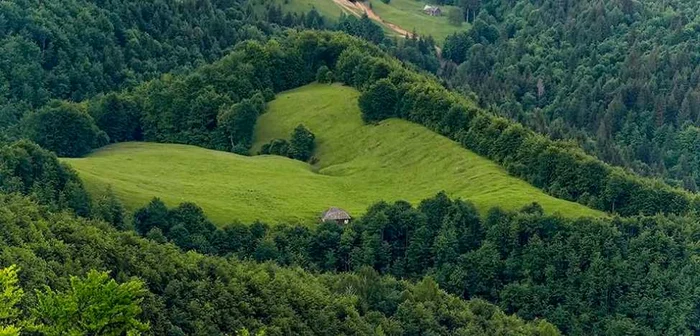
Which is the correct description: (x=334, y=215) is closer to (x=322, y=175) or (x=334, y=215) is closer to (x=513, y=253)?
(x=513, y=253)

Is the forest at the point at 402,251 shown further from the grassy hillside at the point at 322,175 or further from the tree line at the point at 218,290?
the grassy hillside at the point at 322,175

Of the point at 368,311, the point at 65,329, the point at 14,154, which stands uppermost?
the point at 65,329

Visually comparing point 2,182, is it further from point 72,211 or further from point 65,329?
point 65,329

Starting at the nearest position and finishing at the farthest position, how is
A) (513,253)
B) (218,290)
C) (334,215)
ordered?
(218,290)
(513,253)
(334,215)

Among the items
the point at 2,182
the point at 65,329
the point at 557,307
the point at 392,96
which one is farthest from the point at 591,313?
the point at 65,329

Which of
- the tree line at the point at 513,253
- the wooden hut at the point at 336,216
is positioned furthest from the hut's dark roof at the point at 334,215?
the tree line at the point at 513,253

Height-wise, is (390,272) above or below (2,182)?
below

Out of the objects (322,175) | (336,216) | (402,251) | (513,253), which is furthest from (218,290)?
(322,175)
